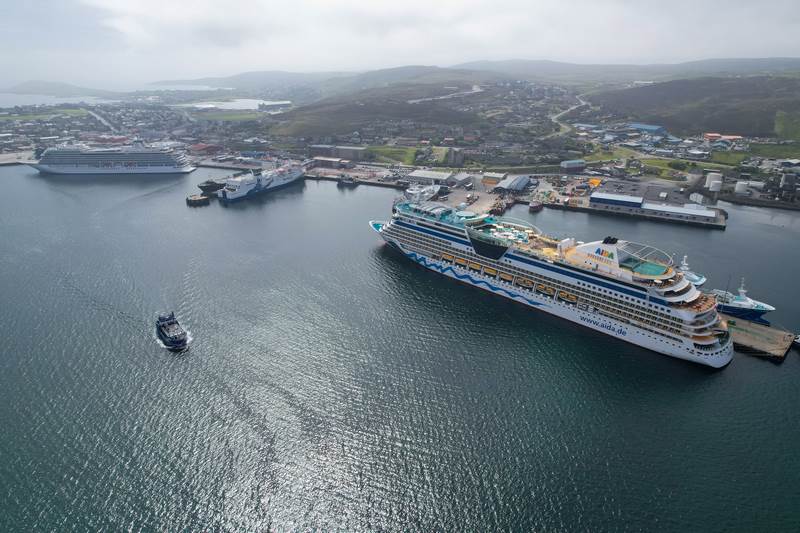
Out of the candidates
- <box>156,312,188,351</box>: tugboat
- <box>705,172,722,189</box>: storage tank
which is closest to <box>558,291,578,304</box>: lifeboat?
<box>156,312,188,351</box>: tugboat

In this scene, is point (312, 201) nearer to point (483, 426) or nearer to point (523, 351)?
point (523, 351)

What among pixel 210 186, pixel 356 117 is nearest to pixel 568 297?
pixel 210 186

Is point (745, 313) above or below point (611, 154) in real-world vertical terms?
above

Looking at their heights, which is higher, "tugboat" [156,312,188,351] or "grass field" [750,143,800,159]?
"tugboat" [156,312,188,351]

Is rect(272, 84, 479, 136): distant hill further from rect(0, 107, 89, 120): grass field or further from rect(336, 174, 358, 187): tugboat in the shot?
rect(0, 107, 89, 120): grass field

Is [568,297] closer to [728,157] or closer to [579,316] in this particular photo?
[579,316]

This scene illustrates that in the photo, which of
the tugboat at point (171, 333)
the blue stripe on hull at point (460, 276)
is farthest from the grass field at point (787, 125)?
the tugboat at point (171, 333)
